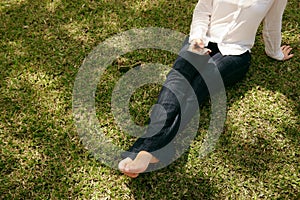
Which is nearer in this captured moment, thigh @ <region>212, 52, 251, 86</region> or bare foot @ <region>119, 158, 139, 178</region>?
bare foot @ <region>119, 158, 139, 178</region>

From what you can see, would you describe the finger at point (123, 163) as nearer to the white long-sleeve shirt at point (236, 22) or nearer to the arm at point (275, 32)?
the white long-sleeve shirt at point (236, 22)

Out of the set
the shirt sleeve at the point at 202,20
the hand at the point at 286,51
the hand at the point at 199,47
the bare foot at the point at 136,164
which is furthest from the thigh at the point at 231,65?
the bare foot at the point at 136,164

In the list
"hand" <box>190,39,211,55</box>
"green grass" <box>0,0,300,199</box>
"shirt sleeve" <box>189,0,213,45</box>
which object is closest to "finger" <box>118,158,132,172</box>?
"green grass" <box>0,0,300,199</box>

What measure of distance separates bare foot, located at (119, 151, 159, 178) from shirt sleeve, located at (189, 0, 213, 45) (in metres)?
1.04

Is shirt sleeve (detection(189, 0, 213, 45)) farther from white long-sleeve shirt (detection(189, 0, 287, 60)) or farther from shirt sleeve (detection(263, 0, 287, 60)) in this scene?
shirt sleeve (detection(263, 0, 287, 60))

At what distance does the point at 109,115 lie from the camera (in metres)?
2.66

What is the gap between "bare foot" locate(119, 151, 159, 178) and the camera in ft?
7.14

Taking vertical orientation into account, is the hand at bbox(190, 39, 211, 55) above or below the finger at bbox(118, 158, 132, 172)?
above

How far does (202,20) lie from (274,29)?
56 cm

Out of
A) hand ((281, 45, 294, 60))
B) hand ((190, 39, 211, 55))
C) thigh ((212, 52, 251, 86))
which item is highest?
hand ((190, 39, 211, 55))

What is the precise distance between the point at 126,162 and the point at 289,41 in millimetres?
1952

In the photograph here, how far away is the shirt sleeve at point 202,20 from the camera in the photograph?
2743 millimetres

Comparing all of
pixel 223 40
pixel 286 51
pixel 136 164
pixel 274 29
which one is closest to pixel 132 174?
pixel 136 164

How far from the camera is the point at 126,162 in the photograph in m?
2.21
